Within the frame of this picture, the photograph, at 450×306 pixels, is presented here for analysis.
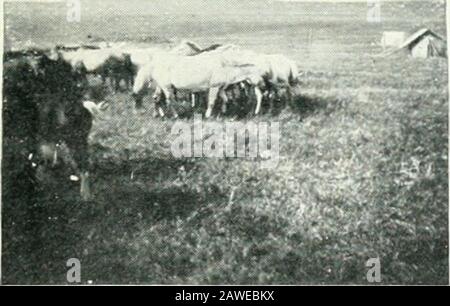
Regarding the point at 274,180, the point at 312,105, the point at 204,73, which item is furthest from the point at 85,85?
the point at 312,105

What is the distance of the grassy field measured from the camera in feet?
11.0

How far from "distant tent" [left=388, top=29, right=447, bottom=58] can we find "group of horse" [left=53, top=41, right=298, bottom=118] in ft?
2.32

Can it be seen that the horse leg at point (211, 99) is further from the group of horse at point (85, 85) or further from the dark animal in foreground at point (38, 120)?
the dark animal in foreground at point (38, 120)

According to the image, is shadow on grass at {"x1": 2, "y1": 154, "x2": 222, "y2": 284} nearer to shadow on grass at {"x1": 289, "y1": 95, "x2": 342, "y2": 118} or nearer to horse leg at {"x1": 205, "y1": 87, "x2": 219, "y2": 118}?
horse leg at {"x1": 205, "y1": 87, "x2": 219, "y2": 118}

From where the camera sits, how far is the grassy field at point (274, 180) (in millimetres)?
3350

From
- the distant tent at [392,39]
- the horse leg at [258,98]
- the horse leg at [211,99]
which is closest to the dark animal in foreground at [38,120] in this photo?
the horse leg at [211,99]

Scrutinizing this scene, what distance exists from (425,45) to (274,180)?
1.24 m

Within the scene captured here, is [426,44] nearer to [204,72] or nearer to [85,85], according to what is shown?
[204,72]

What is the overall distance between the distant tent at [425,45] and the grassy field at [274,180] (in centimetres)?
5

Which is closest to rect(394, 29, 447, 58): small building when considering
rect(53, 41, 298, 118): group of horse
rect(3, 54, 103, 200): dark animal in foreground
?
rect(53, 41, 298, 118): group of horse

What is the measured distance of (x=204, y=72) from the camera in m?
3.45

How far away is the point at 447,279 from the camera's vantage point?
11.0ft
